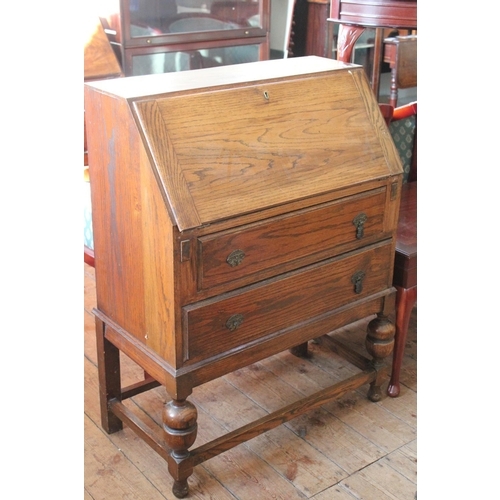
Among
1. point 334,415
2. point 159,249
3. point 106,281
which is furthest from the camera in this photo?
point 334,415

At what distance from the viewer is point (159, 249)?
1.64 metres

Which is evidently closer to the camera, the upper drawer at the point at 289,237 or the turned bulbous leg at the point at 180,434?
the upper drawer at the point at 289,237

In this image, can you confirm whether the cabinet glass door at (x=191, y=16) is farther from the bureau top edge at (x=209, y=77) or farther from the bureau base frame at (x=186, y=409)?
the bureau base frame at (x=186, y=409)

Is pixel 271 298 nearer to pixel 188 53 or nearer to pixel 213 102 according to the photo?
pixel 213 102

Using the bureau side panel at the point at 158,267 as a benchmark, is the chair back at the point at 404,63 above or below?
above

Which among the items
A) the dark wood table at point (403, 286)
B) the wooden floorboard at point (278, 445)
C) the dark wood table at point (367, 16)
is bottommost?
the wooden floorboard at point (278, 445)

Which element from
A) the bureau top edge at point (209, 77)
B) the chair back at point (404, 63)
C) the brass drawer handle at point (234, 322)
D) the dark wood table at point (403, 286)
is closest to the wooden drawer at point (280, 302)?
the brass drawer handle at point (234, 322)

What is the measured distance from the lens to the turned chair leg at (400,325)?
2260 millimetres

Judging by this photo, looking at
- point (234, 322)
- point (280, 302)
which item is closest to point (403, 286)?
point (280, 302)

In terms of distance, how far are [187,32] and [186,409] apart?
2.51 metres

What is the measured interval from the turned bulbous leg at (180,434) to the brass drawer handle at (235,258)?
1.29 ft

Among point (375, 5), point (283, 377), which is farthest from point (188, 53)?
point (283, 377)
